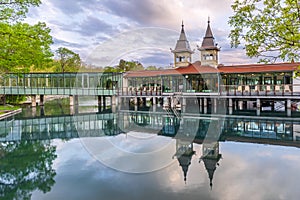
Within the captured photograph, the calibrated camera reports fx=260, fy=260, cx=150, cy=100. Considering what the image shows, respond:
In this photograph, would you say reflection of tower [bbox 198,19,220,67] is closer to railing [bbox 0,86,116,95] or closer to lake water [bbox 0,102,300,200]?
railing [bbox 0,86,116,95]

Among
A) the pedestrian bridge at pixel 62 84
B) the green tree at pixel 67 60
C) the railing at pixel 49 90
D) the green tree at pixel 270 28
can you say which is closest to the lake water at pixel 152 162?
the green tree at pixel 270 28

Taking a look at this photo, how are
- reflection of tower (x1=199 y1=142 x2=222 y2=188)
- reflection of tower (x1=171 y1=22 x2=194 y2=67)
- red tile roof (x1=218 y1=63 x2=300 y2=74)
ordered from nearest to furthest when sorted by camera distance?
reflection of tower (x1=199 y1=142 x2=222 y2=188), red tile roof (x1=218 y1=63 x2=300 y2=74), reflection of tower (x1=171 y1=22 x2=194 y2=67)

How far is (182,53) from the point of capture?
1184 inches

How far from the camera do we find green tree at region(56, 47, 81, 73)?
4669cm

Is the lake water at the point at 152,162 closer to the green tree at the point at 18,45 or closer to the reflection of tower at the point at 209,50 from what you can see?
the green tree at the point at 18,45

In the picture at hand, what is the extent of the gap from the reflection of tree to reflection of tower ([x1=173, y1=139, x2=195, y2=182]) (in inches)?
154

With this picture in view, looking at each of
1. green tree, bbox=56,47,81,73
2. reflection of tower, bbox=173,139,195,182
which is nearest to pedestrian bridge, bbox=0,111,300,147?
reflection of tower, bbox=173,139,195,182

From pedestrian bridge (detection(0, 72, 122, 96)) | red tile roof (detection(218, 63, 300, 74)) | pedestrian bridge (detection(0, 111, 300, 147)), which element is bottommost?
pedestrian bridge (detection(0, 111, 300, 147))

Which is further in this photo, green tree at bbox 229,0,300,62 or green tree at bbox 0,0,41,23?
green tree at bbox 0,0,41,23

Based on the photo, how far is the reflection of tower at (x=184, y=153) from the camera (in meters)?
8.28

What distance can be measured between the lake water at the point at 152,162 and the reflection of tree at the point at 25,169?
21 mm

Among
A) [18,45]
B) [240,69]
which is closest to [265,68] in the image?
[240,69]

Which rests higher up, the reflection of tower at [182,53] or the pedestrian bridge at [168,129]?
the reflection of tower at [182,53]

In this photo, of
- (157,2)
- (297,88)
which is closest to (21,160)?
(157,2)
